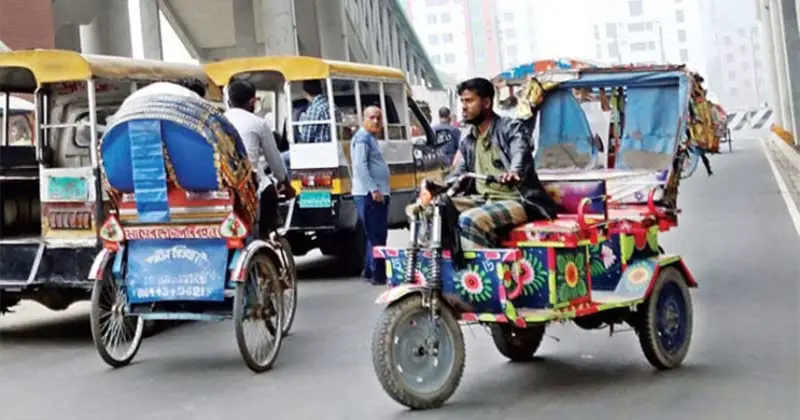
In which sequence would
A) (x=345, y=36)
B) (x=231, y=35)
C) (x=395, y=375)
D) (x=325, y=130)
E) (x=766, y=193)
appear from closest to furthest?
(x=395, y=375) → (x=325, y=130) → (x=766, y=193) → (x=345, y=36) → (x=231, y=35)

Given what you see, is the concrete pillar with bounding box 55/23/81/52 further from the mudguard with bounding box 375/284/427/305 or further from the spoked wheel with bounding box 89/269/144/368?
the mudguard with bounding box 375/284/427/305

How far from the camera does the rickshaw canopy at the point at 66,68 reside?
10133mm

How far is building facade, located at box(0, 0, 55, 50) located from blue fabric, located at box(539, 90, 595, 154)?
1784cm

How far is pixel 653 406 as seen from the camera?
23.0 feet

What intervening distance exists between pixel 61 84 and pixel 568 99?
16.7ft

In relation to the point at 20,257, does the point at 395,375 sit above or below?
below

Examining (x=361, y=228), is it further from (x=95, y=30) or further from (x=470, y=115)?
(x=95, y=30)

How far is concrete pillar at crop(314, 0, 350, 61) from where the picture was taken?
4738cm

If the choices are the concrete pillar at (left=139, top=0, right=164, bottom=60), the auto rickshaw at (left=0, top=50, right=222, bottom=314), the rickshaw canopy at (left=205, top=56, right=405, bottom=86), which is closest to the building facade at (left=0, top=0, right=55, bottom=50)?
the concrete pillar at (left=139, top=0, right=164, bottom=60)

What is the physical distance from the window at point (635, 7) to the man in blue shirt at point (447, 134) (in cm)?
11445

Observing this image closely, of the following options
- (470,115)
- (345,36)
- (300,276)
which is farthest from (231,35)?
(470,115)

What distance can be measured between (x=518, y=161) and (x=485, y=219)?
0.59 m

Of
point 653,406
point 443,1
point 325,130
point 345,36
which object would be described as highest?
point 443,1

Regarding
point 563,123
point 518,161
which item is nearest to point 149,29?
point 563,123
